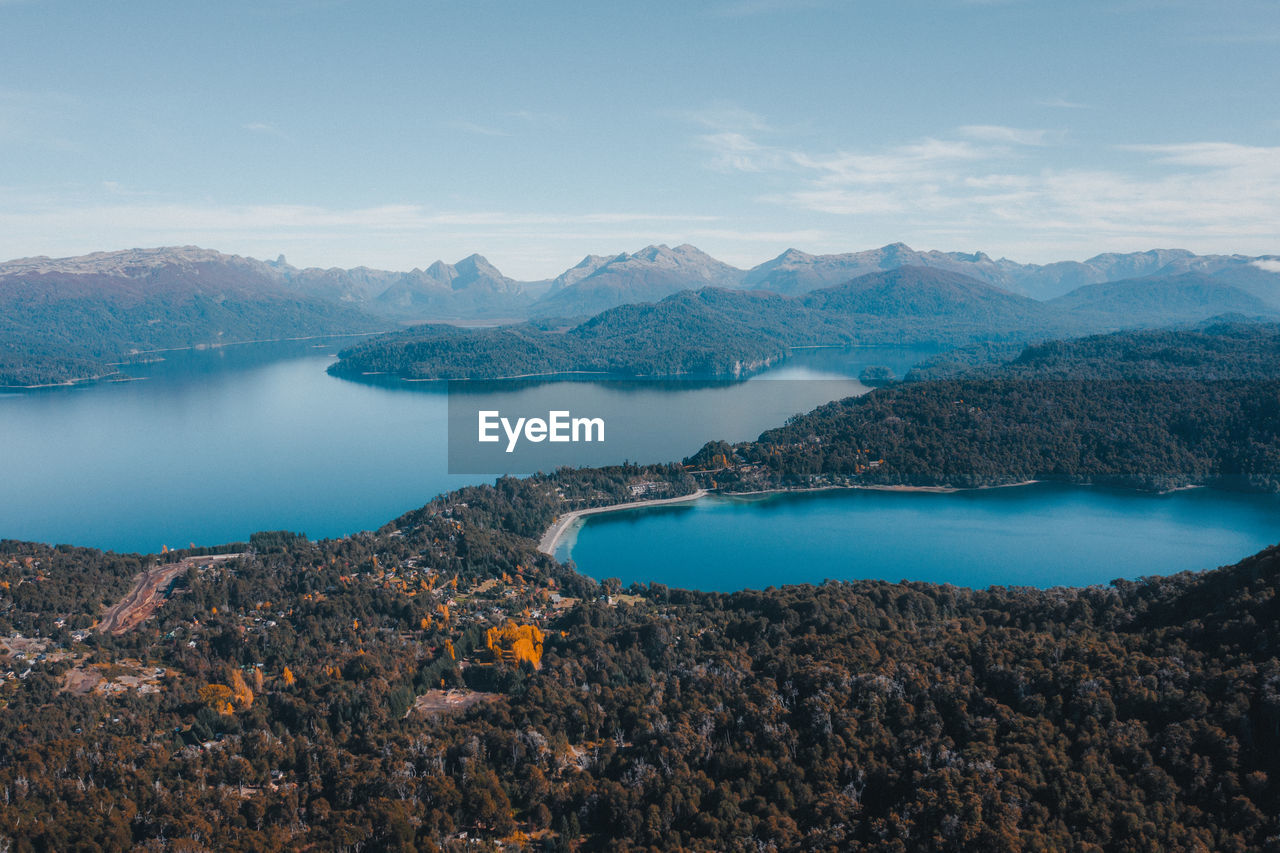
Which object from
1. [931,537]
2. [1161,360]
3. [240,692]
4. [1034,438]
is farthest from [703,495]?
[1161,360]

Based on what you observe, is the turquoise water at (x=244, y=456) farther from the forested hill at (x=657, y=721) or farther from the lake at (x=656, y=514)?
the forested hill at (x=657, y=721)

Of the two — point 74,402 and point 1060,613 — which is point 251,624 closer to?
point 1060,613

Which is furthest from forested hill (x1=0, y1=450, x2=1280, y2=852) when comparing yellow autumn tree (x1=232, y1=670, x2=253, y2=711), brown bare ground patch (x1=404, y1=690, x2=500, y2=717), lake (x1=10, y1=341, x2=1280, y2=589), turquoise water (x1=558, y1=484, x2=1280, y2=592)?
lake (x1=10, y1=341, x2=1280, y2=589)

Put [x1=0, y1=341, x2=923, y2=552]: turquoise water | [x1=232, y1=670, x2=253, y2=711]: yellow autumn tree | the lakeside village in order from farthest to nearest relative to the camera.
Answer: [x1=0, y1=341, x2=923, y2=552]: turquoise water → the lakeside village → [x1=232, y1=670, x2=253, y2=711]: yellow autumn tree

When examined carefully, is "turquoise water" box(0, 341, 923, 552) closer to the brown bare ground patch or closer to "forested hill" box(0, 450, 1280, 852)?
"forested hill" box(0, 450, 1280, 852)

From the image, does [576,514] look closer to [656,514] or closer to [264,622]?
[656,514]

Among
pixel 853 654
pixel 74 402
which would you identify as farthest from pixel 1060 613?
pixel 74 402
